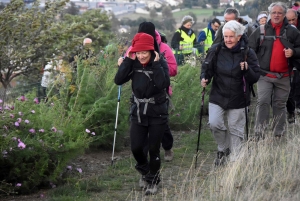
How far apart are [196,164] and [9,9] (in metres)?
3.97

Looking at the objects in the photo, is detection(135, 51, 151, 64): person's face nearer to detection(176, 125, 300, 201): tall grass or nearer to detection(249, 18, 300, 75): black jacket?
detection(176, 125, 300, 201): tall grass

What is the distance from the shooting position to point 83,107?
8.95m

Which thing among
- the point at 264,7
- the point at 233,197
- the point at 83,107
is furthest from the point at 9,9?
the point at 264,7

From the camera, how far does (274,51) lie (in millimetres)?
9016

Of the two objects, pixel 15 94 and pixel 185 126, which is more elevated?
pixel 15 94


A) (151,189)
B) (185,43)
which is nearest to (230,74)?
(151,189)

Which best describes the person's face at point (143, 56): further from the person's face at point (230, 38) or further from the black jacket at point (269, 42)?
the black jacket at point (269, 42)

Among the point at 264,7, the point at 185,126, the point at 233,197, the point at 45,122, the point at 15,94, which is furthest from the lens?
the point at 264,7

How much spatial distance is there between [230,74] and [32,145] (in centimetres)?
253

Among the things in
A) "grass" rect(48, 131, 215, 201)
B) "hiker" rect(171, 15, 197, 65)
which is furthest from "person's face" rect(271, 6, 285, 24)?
"hiker" rect(171, 15, 197, 65)

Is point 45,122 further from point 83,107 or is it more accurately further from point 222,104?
point 222,104

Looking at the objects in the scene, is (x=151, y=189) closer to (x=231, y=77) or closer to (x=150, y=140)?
(x=150, y=140)

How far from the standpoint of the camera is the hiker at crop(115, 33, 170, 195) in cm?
688

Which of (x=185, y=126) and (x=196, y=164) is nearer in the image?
(x=196, y=164)
